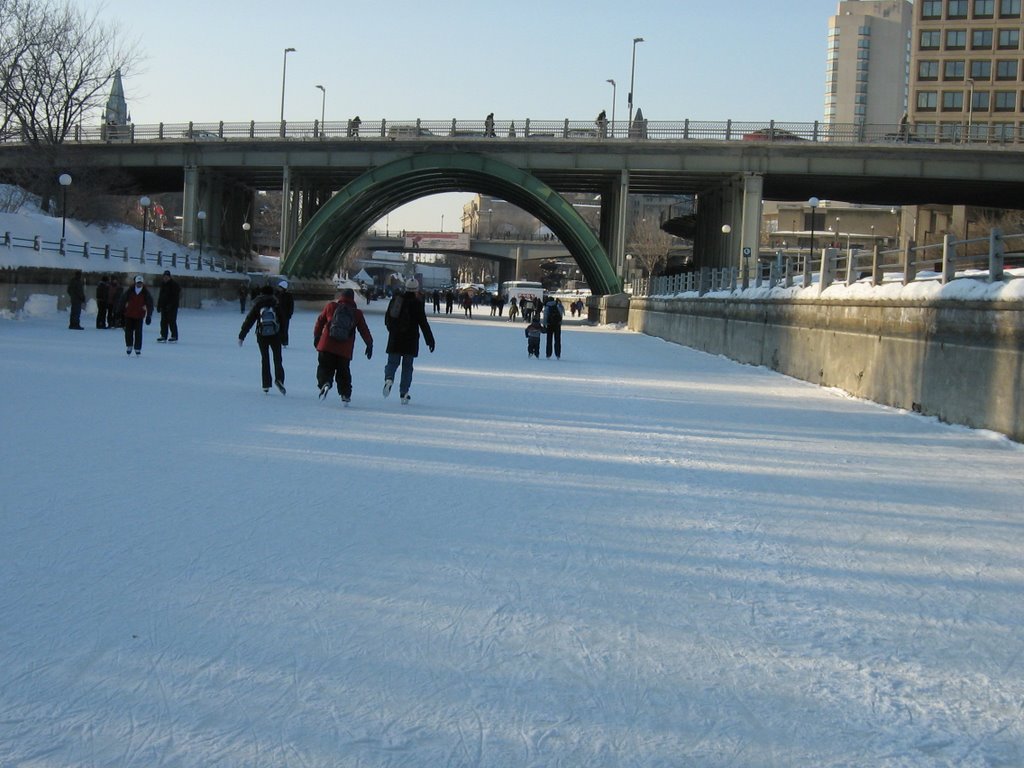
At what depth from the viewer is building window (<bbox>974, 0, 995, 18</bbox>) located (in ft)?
316

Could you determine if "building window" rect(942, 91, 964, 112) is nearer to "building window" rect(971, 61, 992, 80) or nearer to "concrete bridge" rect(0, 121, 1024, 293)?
"building window" rect(971, 61, 992, 80)

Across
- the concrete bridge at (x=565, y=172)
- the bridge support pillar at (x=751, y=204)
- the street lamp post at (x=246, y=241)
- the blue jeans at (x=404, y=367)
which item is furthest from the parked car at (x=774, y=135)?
the blue jeans at (x=404, y=367)

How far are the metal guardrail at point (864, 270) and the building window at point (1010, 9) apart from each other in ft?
207

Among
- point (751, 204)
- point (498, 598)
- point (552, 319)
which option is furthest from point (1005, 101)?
point (498, 598)

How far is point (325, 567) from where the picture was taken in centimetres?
618

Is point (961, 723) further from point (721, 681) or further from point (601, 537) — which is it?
point (601, 537)

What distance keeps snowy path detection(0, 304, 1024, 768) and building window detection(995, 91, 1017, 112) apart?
94770 millimetres

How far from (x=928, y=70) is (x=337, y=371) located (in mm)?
96997

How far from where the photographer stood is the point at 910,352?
1583cm

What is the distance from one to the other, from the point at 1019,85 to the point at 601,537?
10140 cm

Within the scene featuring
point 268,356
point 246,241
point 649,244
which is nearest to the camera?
point 268,356

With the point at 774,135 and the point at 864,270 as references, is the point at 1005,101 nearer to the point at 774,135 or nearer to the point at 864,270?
the point at 774,135

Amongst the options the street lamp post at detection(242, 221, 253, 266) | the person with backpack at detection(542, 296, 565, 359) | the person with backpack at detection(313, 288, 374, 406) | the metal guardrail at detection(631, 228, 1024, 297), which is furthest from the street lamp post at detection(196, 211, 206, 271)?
the person with backpack at detection(313, 288, 374, 406)

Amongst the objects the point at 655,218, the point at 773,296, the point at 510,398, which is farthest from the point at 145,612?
the point at 655,218
